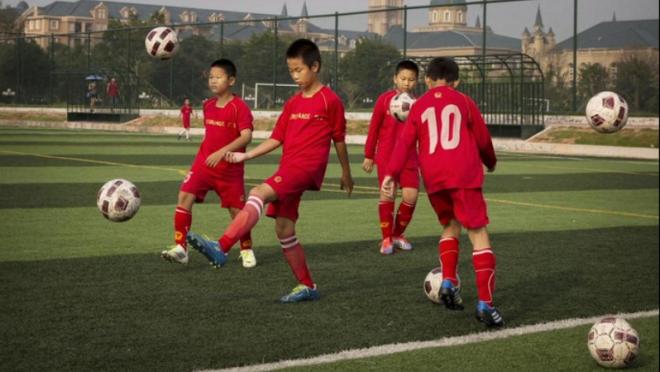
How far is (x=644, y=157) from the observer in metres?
26.4

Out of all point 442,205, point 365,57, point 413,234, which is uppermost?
point 365,57

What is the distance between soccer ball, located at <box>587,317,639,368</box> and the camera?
4695 mm

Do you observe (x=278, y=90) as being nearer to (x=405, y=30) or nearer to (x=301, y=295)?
(x=405, y=30)

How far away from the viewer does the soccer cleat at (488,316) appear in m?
5.70

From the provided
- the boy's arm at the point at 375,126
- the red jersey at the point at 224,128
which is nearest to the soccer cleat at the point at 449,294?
the boy's arm at the point at 375,126

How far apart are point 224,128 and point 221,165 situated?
0.31 meters

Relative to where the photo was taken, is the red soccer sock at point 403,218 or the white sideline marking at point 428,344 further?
the red soccer sock at point 403,218

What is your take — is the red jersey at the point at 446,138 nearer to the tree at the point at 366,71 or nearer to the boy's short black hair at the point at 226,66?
the boy's short black hair at the point at 226,66

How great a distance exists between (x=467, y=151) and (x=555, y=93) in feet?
89.0

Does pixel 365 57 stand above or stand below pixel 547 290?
above

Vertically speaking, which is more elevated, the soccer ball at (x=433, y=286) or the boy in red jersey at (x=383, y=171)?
the boy in red jersey at (x=383, y=171)

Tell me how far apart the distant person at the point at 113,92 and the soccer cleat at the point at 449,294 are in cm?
4036

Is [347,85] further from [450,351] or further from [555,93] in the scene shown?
[450,351]

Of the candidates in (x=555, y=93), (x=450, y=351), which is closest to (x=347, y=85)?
(x=555, y=93)
